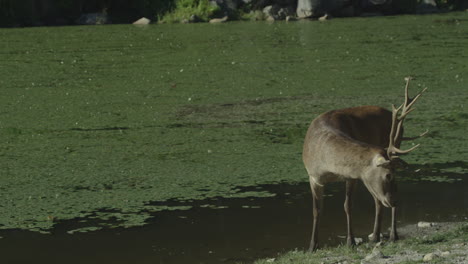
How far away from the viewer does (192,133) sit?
9.63 metres

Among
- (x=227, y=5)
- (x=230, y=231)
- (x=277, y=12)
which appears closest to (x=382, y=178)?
(x=230, y=231)

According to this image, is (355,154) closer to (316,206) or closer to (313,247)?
(316,206)

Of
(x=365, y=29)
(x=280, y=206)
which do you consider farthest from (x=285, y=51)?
(x=280, y=206)

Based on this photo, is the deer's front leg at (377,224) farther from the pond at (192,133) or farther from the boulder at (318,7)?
the boulder at (318,7)

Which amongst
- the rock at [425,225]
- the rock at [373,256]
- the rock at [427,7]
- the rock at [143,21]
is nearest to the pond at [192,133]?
the rock at [425,225]

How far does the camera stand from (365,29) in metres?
20.5

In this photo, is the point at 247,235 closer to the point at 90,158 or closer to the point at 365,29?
the point at 90,158

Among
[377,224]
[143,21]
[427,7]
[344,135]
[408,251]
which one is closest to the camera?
[408,251]

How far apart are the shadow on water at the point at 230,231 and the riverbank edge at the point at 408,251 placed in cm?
41

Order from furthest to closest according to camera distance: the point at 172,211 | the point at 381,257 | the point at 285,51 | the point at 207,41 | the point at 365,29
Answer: the point at 365,29 → the point at 207,41 → the point at 285,51 → the point at 172,211 → the point at 381,257

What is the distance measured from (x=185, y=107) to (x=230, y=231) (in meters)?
4.70

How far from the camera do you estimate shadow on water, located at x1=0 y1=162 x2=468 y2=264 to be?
612cm

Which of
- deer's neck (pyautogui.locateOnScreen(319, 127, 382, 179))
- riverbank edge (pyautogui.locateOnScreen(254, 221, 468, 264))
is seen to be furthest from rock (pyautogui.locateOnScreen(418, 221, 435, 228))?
deer's neck (pyautogui.locateOnScreen(319, 127, 382, 179))

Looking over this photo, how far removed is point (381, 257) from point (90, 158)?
4098mm
